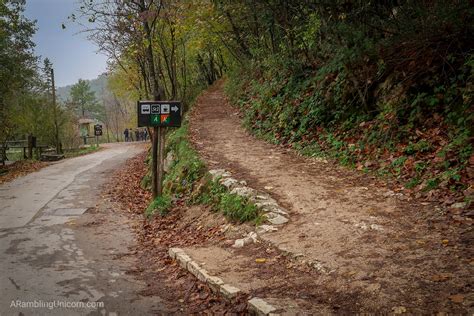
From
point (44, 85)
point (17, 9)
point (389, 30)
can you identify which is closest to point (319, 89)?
point (389, 30)

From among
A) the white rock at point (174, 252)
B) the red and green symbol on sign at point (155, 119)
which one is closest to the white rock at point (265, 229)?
the white rock at point (174, 252)

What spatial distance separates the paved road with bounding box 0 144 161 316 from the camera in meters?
4.78

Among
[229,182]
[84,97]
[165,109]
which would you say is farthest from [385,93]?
[84,97]

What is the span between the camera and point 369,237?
4953mm

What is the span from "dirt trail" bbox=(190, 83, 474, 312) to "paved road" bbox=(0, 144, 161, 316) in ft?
7.75

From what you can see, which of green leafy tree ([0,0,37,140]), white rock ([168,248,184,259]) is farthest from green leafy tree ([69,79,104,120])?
white rock ([168,248,184,259])

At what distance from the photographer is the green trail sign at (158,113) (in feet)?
29.3

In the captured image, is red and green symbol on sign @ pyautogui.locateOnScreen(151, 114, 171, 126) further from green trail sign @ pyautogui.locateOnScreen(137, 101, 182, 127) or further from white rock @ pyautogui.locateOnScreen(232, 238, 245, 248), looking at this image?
white rock @ pyautogui.locateOnScreen(232, 238, 245, 248)

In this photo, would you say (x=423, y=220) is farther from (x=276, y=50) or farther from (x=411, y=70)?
(x=276, y=50)

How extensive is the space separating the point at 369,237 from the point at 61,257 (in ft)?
17.0

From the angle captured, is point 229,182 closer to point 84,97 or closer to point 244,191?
point 244,191

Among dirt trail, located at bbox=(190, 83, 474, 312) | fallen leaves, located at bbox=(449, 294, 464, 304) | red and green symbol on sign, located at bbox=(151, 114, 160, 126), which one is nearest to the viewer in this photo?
fallen leaves, located at bbox=(449, 294, 464, 304)

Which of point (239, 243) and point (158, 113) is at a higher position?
point (158, 113)

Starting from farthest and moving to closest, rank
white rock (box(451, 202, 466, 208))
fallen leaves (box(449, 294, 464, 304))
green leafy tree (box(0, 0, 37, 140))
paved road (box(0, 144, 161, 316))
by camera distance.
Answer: green leafy tree (box(0, 0, 37, 140)) < white rock (box(451, 202, 466, 208)) < paved road (box(0, 144, 161, 316)) < fallen leaves (box(449, 294, 464, 304))
